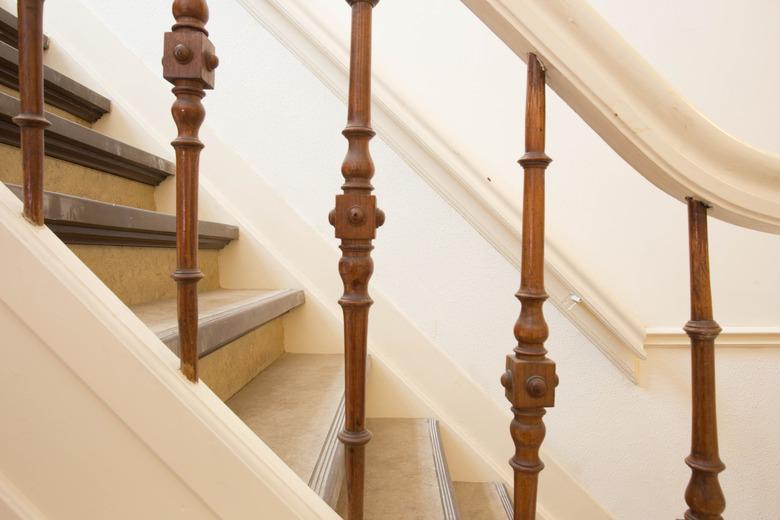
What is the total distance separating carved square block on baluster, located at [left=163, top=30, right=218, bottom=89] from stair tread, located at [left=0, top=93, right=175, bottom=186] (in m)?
0.46

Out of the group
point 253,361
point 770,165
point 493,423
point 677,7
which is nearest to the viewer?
point 770,165

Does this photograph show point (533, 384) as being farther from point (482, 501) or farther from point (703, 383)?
point (482, 501)

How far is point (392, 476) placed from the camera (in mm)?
1050

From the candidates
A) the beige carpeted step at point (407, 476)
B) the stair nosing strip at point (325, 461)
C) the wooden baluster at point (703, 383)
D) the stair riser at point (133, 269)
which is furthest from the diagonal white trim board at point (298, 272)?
the wooden baluster at point (703, 383)

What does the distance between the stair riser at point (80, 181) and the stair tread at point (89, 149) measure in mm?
16

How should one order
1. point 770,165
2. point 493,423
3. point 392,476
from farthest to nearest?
1. point 493,423
2. point 392,476
3. point 770,165

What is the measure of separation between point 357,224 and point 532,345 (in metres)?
A: 0.26

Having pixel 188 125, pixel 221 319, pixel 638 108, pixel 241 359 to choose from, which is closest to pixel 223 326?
pixel 221 319

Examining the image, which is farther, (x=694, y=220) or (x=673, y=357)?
(x=673, y=357)

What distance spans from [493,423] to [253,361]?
75 centimetres

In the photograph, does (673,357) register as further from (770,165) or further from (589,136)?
(770,165)

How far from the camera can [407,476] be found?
1.05m

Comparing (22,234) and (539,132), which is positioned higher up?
(539,132)

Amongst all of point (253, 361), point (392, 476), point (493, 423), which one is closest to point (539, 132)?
point (392, 476)
